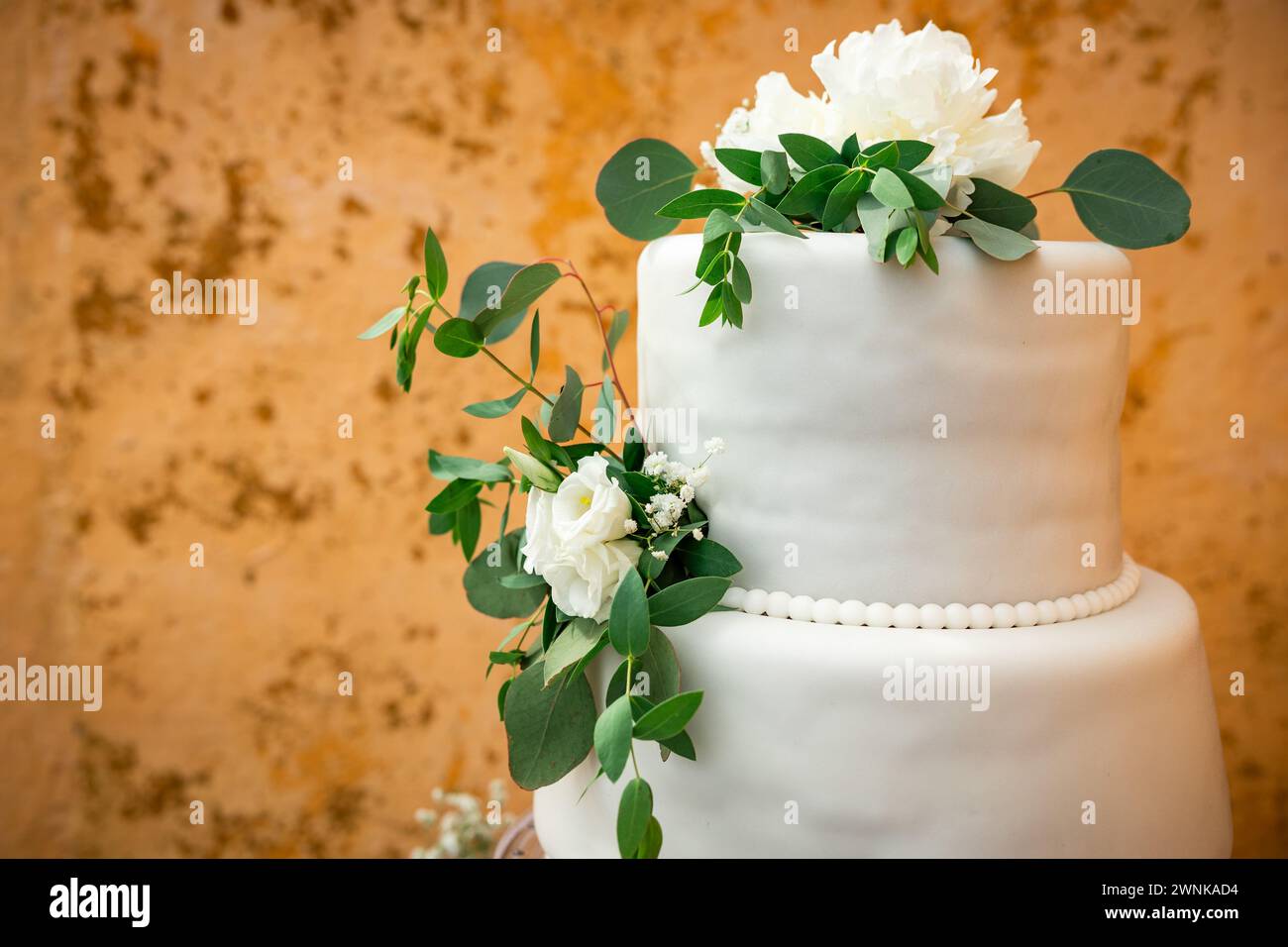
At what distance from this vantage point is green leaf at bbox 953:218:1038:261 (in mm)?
881

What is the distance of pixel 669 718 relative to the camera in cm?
83

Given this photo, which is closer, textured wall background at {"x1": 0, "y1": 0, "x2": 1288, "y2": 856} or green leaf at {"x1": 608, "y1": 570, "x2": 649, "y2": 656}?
green leaf at {"x1": 608, "y1": 570, "x2": 649, "y2": 656}

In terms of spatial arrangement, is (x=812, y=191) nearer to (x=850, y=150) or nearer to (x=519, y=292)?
(x=850, y=150)

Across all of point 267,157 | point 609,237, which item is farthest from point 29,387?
point 609,237

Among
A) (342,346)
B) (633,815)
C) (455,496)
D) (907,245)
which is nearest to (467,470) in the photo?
(455,496)

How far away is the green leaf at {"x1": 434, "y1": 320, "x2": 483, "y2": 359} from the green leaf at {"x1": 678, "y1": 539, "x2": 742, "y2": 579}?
315 mm

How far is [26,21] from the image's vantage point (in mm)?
1844

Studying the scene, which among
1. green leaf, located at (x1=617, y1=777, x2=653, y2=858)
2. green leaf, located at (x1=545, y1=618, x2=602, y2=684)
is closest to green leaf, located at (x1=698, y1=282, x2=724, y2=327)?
green leaf, located at (x1=545, y1=618, x2=602, y2=684)

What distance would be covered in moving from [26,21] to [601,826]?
1.93 meters

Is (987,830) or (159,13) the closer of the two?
(987,830)

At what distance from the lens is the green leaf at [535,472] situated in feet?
3.16

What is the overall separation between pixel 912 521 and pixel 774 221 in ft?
1.06

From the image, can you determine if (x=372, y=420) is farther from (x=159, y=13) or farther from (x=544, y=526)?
(x=544, y=526)

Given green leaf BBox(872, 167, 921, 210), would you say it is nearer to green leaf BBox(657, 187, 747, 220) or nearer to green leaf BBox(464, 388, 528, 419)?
green leaf BBox(657, 187, 747, 220)
